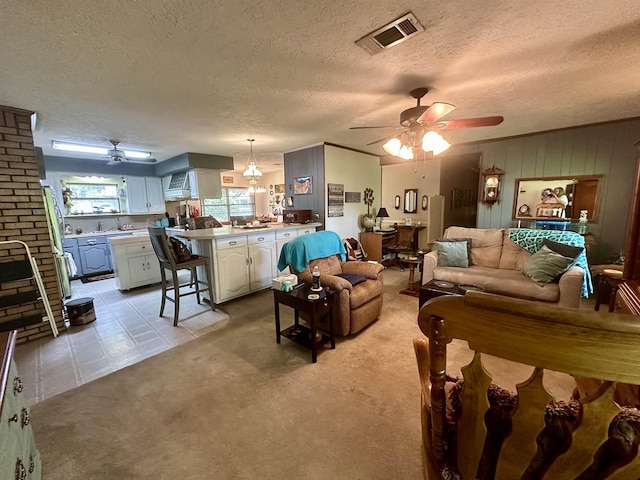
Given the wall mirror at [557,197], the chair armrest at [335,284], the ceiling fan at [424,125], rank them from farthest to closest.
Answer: the wall mirror at [557,197]
the chair armrest at [335,284]
the ceiling fan at [424,125]

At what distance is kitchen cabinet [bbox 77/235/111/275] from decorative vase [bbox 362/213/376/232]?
5.42 metres

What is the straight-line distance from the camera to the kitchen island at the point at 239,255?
3463 millimetres

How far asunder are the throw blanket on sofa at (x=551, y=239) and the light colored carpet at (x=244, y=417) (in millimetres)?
2331

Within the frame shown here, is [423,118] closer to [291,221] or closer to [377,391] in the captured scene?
[377,391]

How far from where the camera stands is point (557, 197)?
4.24m

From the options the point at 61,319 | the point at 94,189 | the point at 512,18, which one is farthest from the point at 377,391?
the point at 94,189

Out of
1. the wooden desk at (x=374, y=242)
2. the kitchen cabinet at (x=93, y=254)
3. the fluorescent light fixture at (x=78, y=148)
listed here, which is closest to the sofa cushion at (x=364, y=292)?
the wooden desk at (x=374, y=242)

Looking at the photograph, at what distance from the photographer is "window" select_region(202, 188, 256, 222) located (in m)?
7.62

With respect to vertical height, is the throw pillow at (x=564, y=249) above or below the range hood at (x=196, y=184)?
below

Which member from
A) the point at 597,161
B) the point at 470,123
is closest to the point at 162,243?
the point at 470,123

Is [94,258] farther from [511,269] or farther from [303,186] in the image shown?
[511,269]

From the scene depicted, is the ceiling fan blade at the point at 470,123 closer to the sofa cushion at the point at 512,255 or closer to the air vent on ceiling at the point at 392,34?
the air vent on ceiling at the point at 392,34

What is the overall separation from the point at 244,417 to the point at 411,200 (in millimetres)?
5768

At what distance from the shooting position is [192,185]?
18.1ft
